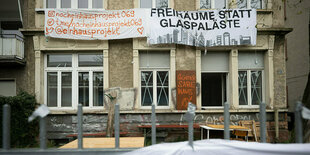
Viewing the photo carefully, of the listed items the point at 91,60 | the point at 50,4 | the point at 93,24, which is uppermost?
the point at 50,4

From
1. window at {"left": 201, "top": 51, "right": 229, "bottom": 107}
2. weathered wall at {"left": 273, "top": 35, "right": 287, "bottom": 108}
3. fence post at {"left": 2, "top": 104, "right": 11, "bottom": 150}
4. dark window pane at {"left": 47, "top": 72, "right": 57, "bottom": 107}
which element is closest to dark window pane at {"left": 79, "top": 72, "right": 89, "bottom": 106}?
dark window pane at {"left": 47, "top": 72, "right": 57, "bottom": 107}

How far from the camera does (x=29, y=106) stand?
788cm

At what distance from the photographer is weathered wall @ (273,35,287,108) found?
8539mm

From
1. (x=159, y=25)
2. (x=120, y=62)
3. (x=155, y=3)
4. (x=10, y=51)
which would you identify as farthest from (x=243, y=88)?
(x=10, y=51)

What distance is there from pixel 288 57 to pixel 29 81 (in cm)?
1541

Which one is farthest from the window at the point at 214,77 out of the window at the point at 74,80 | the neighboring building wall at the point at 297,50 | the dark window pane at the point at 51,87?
the neighboring building wall at the point at 297,50

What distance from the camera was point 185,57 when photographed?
8.49m

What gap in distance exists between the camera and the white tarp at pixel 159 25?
817cm

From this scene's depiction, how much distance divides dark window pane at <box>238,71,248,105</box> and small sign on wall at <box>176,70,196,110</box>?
79.5 inches

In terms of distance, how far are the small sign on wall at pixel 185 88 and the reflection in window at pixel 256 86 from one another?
8.40ft

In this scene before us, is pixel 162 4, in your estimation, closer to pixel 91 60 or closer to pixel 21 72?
pixel 91 60

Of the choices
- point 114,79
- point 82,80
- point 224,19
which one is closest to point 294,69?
point 224,19

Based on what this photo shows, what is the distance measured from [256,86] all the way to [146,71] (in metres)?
4.59

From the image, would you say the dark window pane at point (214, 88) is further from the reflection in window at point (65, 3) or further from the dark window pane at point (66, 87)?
the reflection in window at point (65, 3)
